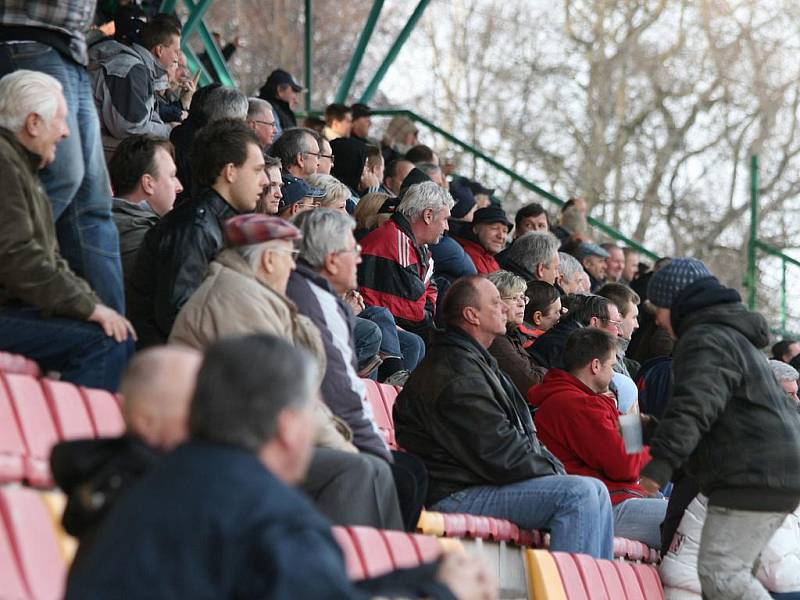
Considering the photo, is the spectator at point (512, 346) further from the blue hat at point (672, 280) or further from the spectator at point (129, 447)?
the spectator at point (129, 447)

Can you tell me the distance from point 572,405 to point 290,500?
507 cm

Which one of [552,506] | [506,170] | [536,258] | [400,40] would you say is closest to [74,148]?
[552,506]

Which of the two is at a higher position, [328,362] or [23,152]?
[23,152]

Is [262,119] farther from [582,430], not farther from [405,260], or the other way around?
[582,430]

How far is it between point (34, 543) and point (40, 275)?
1780 mm

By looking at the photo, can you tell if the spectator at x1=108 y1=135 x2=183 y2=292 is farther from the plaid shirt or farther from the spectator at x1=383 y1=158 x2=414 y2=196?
the spectator at x1=383 y1=158 x2=414 y2=196

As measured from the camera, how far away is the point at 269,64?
111 feet

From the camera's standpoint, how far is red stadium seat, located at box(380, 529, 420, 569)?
5359 millimetres

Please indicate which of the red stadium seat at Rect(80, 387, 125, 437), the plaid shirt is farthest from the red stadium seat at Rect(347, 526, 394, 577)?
the plaid shirt

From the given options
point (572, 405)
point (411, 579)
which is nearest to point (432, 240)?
point (572, 405)

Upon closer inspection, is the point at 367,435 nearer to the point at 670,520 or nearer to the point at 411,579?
the point at 670,520

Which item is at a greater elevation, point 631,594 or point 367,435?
point 367,435

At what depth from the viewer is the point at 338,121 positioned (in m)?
14.0

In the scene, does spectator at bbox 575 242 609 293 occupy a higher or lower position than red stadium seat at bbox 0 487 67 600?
lower
